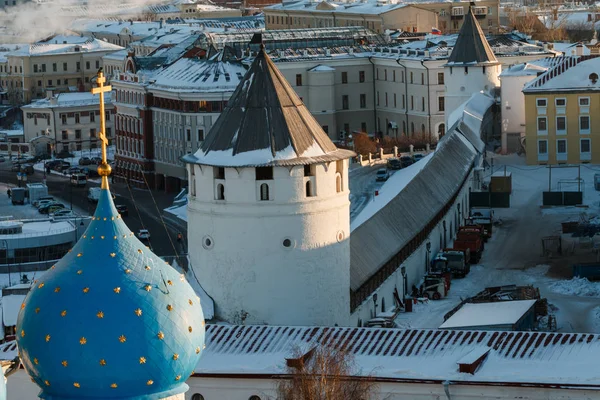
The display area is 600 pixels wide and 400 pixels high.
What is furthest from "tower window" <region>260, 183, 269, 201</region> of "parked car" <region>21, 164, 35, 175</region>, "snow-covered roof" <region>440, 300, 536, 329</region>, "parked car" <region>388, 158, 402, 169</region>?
"parked car" <region>21, 164, 35, 175</region>

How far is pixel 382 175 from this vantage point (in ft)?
297

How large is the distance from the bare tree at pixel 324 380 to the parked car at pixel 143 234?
1601 inches

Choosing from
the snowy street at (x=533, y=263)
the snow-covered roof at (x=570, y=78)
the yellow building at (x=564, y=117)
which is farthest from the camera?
the snow-covered roof at (x=570, y=78)

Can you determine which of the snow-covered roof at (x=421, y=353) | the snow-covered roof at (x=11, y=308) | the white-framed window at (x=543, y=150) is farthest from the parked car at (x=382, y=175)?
the snow-covered roof at (x=421, y=353)

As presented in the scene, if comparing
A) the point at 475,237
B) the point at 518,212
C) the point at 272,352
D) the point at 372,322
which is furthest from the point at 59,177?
the point at 272,352

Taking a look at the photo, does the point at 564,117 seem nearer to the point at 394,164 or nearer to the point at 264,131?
the point at 394,164

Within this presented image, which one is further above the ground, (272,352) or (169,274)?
(169,274)

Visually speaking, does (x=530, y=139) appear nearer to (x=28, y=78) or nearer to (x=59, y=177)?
(x=59, y=177)

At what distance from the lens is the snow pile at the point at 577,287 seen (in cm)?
6338

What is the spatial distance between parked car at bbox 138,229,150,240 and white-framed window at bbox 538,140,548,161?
1615 cm

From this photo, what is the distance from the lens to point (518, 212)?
80.7 m

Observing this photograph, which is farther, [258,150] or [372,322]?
[372,322]

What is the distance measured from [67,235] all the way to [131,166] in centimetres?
2576

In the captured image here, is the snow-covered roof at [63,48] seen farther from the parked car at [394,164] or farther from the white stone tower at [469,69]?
the parked car at [394,164]
